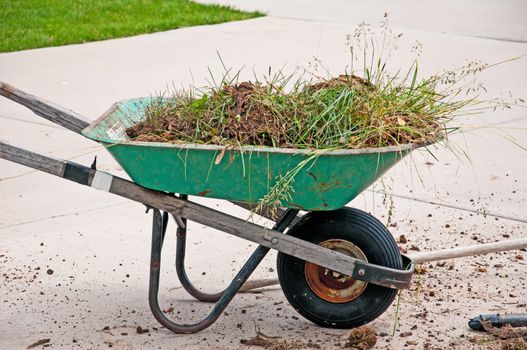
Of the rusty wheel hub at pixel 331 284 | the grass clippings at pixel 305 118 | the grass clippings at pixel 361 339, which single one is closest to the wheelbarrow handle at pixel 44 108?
the grass clippings at pixel 305 118

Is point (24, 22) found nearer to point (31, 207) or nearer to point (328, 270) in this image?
point (31, 207)

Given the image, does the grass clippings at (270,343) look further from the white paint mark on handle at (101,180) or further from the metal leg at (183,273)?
the white paint mark on handle at (101,180)

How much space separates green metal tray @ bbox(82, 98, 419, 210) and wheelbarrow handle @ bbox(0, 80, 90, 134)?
0.76ft

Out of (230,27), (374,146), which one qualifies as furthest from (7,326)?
(230,27)

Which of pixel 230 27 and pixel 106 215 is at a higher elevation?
pixel 230 27

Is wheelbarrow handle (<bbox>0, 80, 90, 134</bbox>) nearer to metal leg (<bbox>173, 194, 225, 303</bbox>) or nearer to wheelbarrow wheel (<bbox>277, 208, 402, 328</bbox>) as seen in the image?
metal leg (<bbox>173, 194, 225, 303</bbox>)

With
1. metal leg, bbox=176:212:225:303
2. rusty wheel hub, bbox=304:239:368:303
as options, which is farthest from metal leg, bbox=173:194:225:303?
rusty wheel hub, bbox=304:239:368:303

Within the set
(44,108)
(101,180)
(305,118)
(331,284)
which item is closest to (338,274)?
(331,284)

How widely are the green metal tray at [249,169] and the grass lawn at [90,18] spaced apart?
559cm

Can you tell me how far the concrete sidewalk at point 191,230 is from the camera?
10.9 feet

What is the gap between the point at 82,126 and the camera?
127 inches

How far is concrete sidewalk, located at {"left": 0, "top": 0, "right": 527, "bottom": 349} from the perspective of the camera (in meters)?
3.34

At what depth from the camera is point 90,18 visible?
9.51m

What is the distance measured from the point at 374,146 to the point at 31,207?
230 cm
